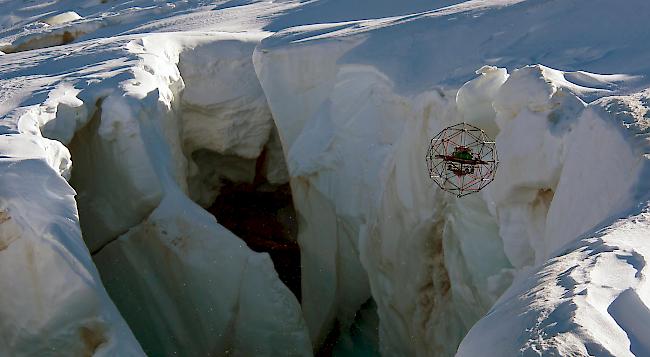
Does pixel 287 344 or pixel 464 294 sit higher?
pixel 464 294

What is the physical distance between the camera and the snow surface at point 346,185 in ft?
9.48

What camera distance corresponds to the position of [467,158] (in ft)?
10.8

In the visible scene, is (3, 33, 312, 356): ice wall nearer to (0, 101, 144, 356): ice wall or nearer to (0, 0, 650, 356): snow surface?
(0, 0, 650, 356): snow surface

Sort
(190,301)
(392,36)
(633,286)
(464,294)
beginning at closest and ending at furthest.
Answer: (633,286) < (464,294) < (190,301) < (392,36)

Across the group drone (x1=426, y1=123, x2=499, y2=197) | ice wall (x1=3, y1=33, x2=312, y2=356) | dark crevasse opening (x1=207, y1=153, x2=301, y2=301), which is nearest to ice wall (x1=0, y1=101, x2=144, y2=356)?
ice wall (x1=3, y1=33, x2=312, y2=356)

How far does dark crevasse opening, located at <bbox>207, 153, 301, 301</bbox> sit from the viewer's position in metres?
8.01

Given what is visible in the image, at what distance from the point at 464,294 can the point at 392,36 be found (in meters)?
1.98

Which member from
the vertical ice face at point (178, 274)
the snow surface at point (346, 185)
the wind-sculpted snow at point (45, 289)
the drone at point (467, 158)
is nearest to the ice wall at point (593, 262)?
the snow surface at point (346, 185)

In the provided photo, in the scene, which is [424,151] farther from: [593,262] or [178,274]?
[593,262]

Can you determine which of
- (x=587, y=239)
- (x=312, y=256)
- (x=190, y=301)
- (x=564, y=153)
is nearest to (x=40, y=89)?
A: (x=190, y=301)

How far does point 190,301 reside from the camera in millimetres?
5148

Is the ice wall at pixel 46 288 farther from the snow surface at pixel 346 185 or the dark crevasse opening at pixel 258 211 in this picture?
the dark crevasse opening at pixel 258 211

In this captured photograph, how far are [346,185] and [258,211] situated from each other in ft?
9.15

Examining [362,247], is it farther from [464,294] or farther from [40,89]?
[40,89]
